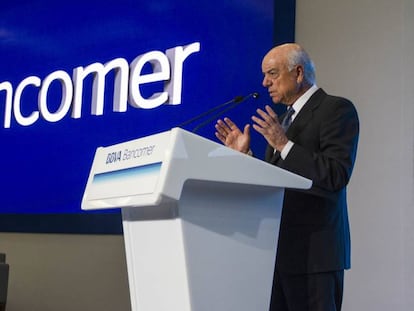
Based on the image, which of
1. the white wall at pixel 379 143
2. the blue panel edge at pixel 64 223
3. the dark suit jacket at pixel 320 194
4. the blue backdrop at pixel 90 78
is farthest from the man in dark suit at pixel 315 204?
the blue panel edge at pixel 64 223

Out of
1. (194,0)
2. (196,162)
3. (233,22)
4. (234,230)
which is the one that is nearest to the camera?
(196,162)

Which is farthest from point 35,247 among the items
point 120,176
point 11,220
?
point 120,176

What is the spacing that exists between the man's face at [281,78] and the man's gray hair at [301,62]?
0.01 metres

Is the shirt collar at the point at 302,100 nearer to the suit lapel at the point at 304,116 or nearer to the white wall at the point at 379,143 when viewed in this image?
the suit lapel at the point at 304,116

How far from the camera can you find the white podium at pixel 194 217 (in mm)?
1298

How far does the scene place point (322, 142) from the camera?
1689 mm

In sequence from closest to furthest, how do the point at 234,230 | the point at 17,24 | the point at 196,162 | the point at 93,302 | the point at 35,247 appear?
the point at 196,162
the point at 234,230
the point at 93,302
the point at 35,247
the point at 17,24

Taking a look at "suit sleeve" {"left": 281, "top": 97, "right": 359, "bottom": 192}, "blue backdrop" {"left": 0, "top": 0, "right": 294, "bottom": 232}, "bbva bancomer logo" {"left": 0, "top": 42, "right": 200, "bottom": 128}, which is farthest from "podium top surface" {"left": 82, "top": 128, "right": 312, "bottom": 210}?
"bbva bancomer logo" {"left": 0, "top": 42, "right": 200, "bottom": 128}

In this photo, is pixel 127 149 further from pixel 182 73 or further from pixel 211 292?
A: pixel 182 73

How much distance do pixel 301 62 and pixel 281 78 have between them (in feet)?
0.26

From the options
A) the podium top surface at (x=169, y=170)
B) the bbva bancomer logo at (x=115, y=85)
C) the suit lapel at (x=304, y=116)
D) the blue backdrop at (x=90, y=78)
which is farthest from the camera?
the bbva bancomer logo at (x=115, y=85)

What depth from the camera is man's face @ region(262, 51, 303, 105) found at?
1.87 metres

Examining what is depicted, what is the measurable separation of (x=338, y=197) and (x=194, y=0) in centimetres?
184

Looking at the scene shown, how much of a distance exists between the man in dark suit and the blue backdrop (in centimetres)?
113
